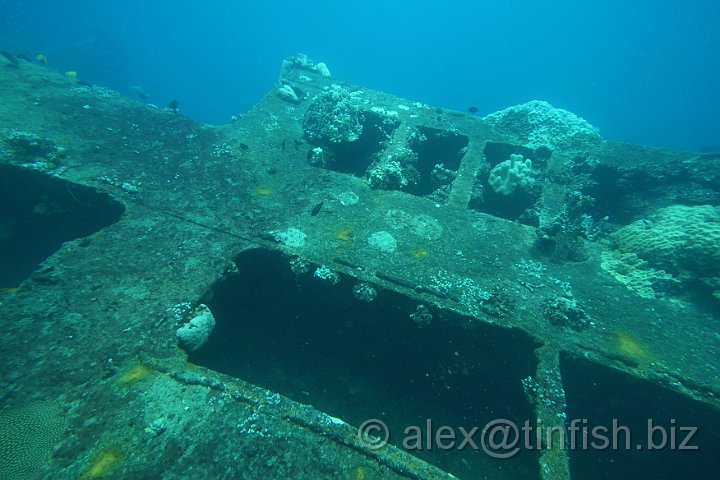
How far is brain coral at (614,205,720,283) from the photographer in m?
5.39

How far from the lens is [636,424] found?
4496 mm

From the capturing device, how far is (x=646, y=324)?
480cm

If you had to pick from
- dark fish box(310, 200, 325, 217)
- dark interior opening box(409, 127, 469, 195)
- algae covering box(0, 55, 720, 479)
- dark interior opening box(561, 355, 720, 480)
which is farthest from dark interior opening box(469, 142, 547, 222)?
dark fish box(310, 200, 325, 217)

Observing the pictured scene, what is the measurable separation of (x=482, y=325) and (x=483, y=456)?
213 centimetres

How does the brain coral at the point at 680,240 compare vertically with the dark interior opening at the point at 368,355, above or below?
above

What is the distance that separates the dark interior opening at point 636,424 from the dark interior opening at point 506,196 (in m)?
3.45

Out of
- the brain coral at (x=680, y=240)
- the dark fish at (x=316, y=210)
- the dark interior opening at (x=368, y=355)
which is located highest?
the brain coral at (x=680, y=240)

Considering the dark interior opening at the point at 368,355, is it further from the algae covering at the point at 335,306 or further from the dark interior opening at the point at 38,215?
the dark interior opening at the point at 38,215

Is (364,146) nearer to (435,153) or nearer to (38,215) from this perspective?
(435,153)

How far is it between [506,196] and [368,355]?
4.94 m

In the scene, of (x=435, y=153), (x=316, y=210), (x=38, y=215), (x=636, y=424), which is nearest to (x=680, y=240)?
(x=636, y=424)

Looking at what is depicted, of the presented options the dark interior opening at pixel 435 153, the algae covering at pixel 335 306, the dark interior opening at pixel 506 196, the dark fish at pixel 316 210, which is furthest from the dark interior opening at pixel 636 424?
the dark interior opening at pixel 435 153

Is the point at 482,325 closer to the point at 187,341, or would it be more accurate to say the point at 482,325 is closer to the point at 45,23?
the point at 187,341

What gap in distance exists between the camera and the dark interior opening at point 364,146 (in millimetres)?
8500
